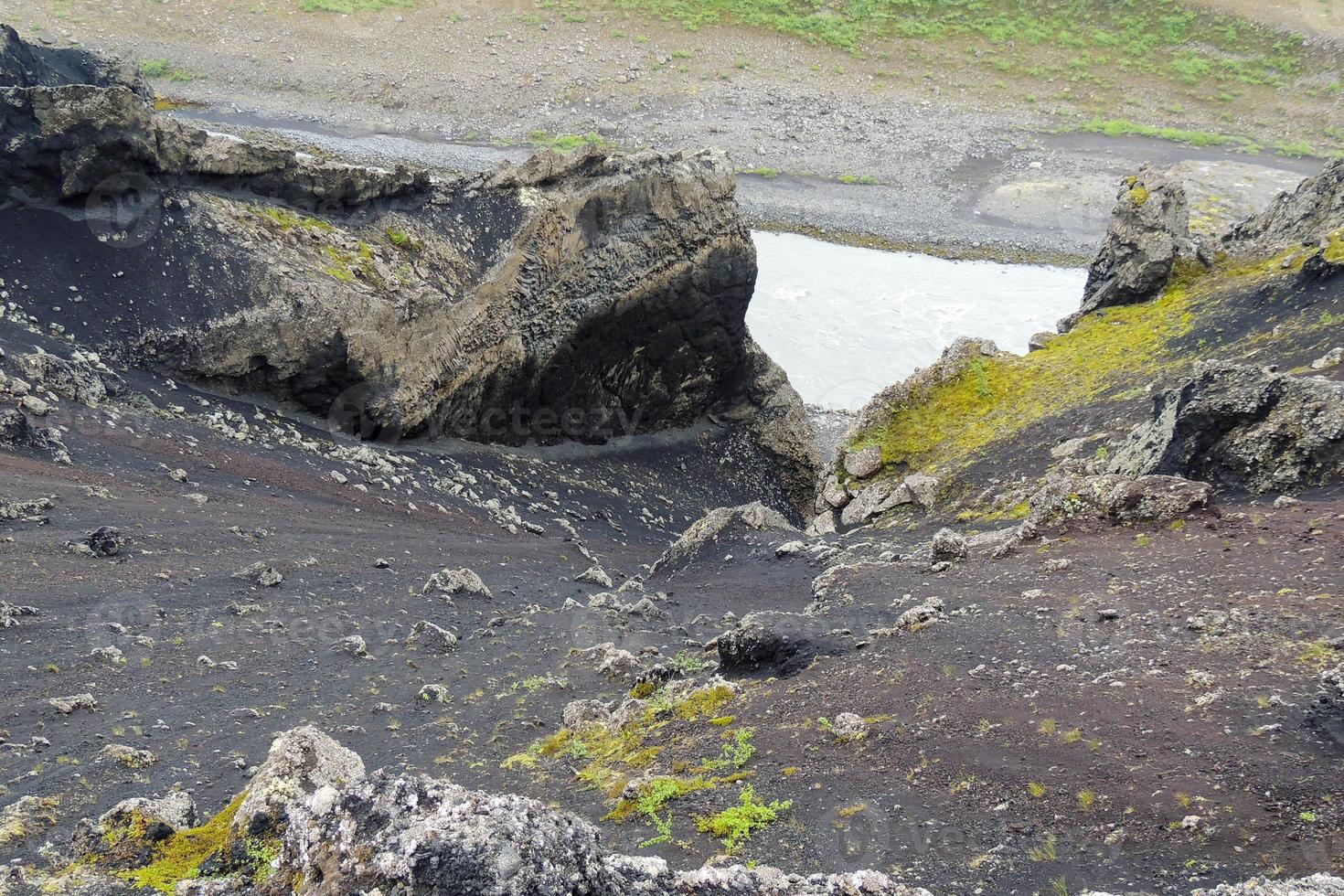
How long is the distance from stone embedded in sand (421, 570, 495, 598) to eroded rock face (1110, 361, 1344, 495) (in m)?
12.5

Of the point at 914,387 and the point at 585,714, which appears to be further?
the point at 914,387

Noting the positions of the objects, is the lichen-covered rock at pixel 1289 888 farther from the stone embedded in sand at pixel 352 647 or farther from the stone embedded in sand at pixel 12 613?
the stone embedded in sand at pixel 12 613

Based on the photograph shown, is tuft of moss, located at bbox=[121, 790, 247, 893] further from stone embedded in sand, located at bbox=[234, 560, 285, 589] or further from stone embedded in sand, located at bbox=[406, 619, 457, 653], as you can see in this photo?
stone embedded in sand, located at bbox=[234, 560, 285, 589]

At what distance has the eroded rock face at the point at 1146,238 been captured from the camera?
93.3ft

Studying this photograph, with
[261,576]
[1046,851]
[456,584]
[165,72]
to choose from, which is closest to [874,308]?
[456,584]

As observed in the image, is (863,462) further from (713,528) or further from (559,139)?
(559,139)

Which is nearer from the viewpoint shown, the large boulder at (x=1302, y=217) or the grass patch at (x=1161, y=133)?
the large boulder at (x=1302, y=217)

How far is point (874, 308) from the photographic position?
45469 mm

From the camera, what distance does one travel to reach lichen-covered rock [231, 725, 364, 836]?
830 cm

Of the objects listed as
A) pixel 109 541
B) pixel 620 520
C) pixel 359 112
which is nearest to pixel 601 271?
pixel 620 520

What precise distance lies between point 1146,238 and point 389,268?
21.8m

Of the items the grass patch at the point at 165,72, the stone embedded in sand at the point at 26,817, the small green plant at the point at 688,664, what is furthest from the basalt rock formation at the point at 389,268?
the grass patch at the point at 165,72

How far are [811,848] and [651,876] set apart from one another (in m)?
2.67

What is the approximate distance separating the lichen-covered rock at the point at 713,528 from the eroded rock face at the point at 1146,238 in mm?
13800
